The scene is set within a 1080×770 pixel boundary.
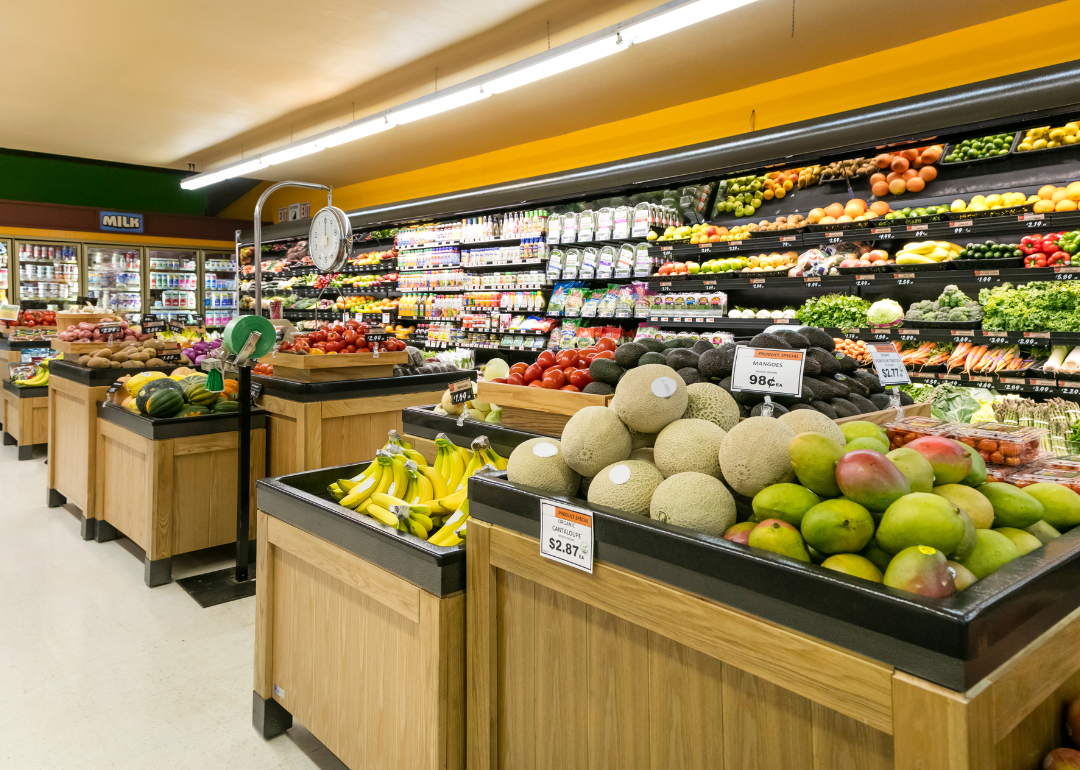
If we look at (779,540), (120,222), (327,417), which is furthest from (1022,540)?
(120,222)

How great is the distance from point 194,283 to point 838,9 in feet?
35.4

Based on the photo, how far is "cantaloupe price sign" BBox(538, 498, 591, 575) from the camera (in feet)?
4.58

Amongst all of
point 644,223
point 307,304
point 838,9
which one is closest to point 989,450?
point 838,9

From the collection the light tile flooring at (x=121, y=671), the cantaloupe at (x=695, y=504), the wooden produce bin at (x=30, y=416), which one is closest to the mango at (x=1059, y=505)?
the cantaloupe at (x=695, y=504)

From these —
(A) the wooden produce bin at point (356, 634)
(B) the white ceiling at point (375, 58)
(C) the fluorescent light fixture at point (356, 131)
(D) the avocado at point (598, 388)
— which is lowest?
(A) the wooden produce bin at point (356, 634)

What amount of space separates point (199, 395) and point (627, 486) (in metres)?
3.20

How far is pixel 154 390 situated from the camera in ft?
12.0

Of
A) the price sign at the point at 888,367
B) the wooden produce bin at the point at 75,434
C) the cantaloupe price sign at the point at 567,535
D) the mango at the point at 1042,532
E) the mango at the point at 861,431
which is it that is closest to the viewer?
the mango at the point at 1042,532

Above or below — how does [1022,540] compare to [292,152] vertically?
below

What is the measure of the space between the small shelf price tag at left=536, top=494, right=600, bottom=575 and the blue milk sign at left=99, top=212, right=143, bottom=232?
1178cm

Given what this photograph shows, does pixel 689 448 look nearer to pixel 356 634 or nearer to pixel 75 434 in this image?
pixel 356 634

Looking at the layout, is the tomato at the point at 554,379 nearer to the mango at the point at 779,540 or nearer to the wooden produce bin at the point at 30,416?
the mango at the point at 779,540

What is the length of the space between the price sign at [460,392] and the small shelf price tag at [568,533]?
1.28 meters

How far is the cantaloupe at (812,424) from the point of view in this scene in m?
1.45
